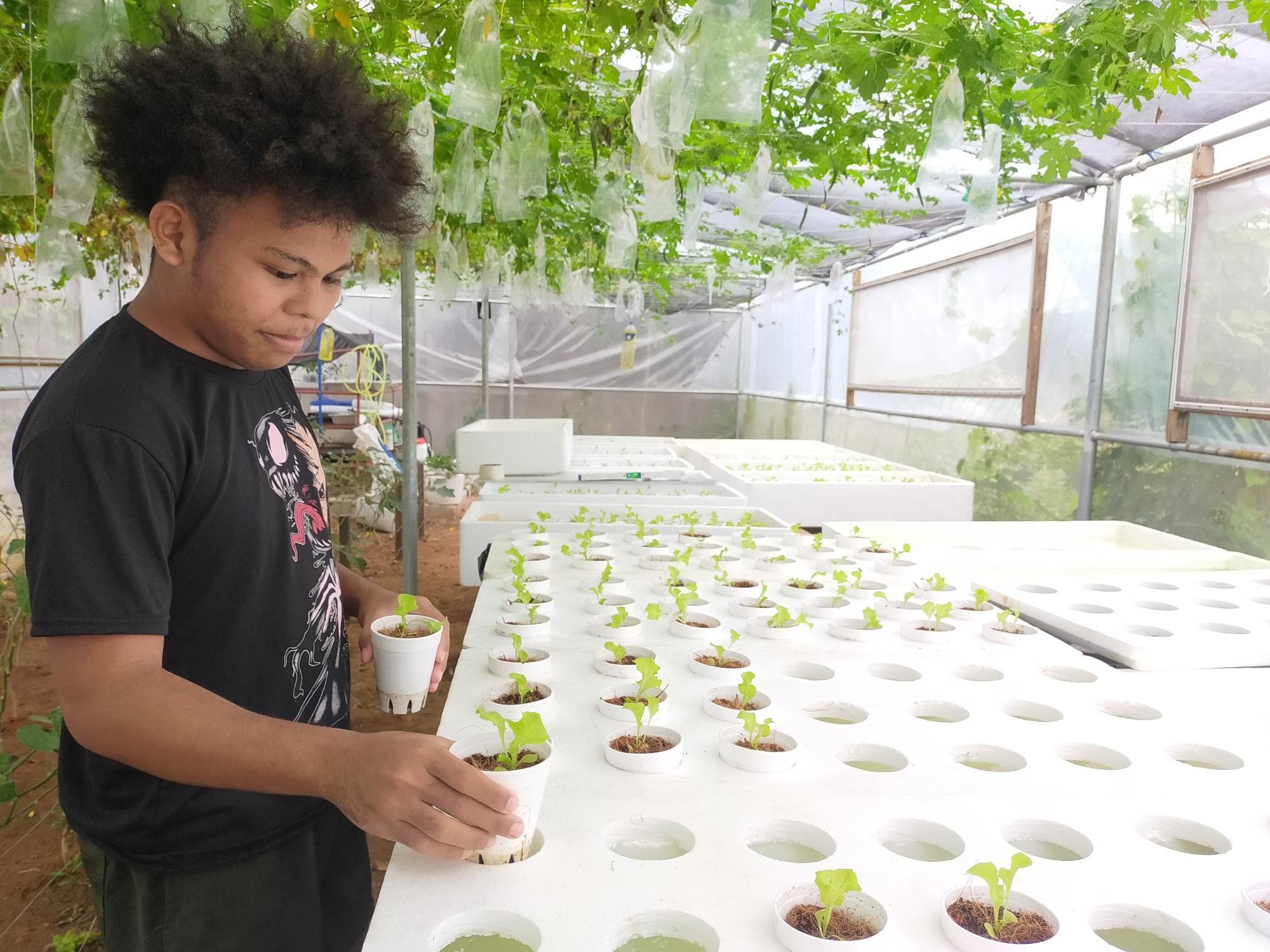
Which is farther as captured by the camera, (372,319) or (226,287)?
(372,319)

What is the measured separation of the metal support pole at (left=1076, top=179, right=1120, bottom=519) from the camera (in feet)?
14.4

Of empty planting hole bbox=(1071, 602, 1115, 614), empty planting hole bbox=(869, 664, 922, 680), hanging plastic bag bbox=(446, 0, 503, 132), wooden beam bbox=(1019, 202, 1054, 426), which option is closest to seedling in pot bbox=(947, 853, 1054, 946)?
empty planting hole bbox=(869, 664, 922, 680)

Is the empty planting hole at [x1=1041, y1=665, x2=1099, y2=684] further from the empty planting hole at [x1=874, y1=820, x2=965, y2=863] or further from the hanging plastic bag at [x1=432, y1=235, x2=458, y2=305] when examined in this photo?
the hanging plastic bag at [x1=432, y1=235, x2=458, y2=305]

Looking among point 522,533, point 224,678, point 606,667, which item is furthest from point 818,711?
point 522,533

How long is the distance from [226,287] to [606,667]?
34.4 inches

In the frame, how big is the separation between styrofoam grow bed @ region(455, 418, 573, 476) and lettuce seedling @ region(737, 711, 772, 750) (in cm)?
330

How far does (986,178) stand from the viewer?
229cm

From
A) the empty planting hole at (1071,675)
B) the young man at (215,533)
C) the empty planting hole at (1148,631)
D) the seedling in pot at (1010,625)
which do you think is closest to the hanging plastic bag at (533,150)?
the young man at (215,533)

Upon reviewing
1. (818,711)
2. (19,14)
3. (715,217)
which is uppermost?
(715,217)

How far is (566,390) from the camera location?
12.0m

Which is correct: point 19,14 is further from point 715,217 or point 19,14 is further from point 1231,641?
point 715,217

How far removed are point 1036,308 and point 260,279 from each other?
5.18 metres

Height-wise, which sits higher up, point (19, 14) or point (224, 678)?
point (19, 14)

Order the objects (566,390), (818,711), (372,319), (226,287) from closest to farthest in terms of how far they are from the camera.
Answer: (226,287), (818,711), (372,319), (566,390)
